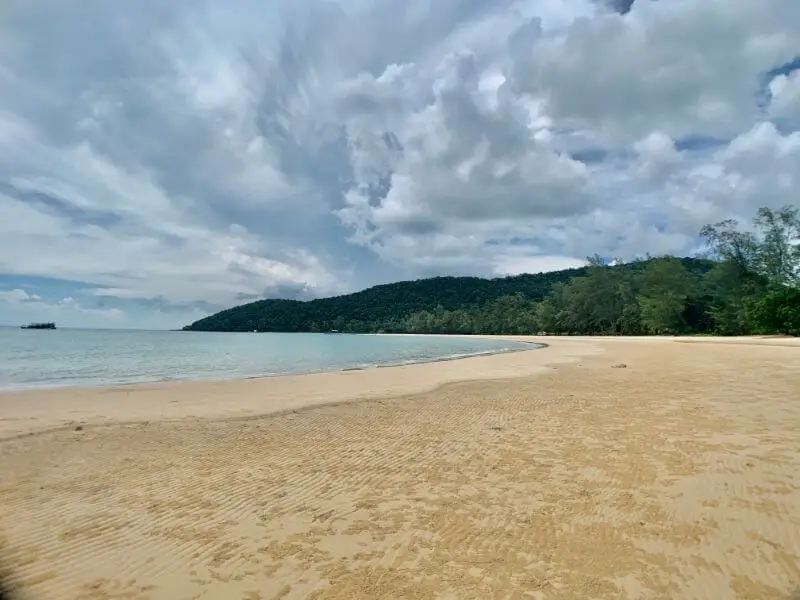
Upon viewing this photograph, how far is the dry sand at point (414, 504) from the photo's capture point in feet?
13.8

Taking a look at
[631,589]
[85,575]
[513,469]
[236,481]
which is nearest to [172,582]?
[85,575]

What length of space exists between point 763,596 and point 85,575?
5.77 metres

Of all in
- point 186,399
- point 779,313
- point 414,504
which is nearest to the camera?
point 414,504

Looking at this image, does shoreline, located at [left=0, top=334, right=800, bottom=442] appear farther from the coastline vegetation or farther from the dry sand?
the coastline vegetation

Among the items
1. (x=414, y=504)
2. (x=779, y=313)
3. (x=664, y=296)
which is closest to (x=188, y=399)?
(x=414, y=504)

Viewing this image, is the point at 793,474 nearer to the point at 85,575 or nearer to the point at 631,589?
the point at 631,589

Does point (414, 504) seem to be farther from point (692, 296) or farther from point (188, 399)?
point (692, 296)

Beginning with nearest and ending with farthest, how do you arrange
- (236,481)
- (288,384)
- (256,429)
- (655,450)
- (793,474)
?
(793,474) < (236,481) < (655,450) < (256,429) < (288,384)

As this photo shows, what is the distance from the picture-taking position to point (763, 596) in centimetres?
383

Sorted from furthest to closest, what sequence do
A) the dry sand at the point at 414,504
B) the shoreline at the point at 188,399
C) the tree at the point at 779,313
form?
the tree at the point at 779,313 → the shoreline at the point at 188,399 → the dry sand at the point at 414,504

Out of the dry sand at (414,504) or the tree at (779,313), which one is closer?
the dry sand at (414,504)

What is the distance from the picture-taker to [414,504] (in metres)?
5.96

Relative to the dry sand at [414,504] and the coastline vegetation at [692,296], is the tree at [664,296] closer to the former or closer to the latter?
the coastline vegetation at [692,296]

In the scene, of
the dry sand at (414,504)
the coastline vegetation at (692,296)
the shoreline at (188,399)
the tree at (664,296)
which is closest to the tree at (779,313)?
the coastline vegetation at (692,296)
